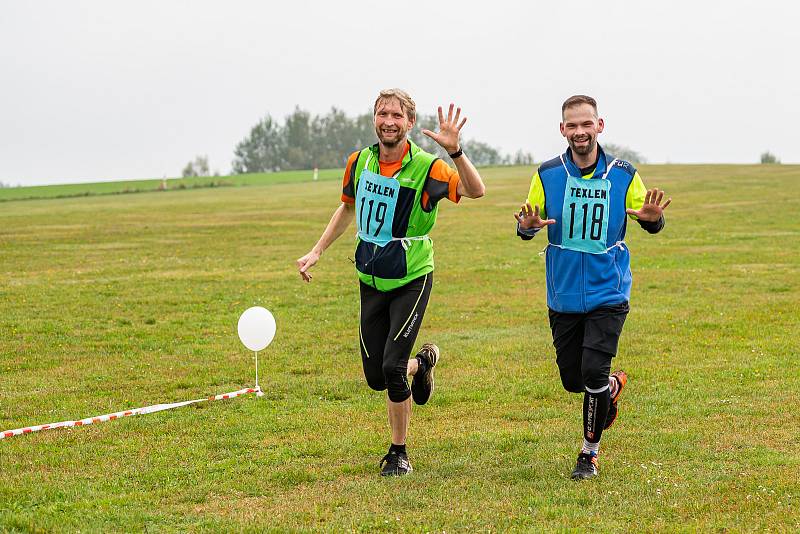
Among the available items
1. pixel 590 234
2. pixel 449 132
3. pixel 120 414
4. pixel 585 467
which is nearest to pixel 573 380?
pixel 585 467

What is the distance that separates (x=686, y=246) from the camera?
2650 cm

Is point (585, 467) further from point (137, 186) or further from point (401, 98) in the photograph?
point (137, 186)

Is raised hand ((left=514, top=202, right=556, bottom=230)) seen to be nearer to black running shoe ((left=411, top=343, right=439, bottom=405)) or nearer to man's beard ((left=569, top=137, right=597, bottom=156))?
man's beard ((left=569, top=137, right=597, bottom=156))

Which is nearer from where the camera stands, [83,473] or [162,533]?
[162,533]

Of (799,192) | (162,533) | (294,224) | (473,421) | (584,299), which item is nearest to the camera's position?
(162,533)

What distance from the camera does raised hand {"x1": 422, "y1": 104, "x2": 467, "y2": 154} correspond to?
687 cm

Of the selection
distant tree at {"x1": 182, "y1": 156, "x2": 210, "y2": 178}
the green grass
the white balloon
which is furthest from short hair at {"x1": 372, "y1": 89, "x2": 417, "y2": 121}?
distant tree at {"x1": 182, "y1": 156, "x2": 210, "y2": 178}

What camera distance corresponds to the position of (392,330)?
747 cm

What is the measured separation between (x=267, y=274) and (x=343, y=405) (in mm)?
12686

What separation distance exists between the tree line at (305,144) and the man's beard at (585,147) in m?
127

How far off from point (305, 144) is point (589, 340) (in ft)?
431

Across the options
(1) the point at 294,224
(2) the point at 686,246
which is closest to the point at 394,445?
(2) the point at 686,246

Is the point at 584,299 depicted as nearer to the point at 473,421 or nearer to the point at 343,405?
the point at 473,421

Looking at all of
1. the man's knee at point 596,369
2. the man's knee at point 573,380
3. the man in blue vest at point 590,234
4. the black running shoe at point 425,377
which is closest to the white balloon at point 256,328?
the black running shoe at point 425,377
